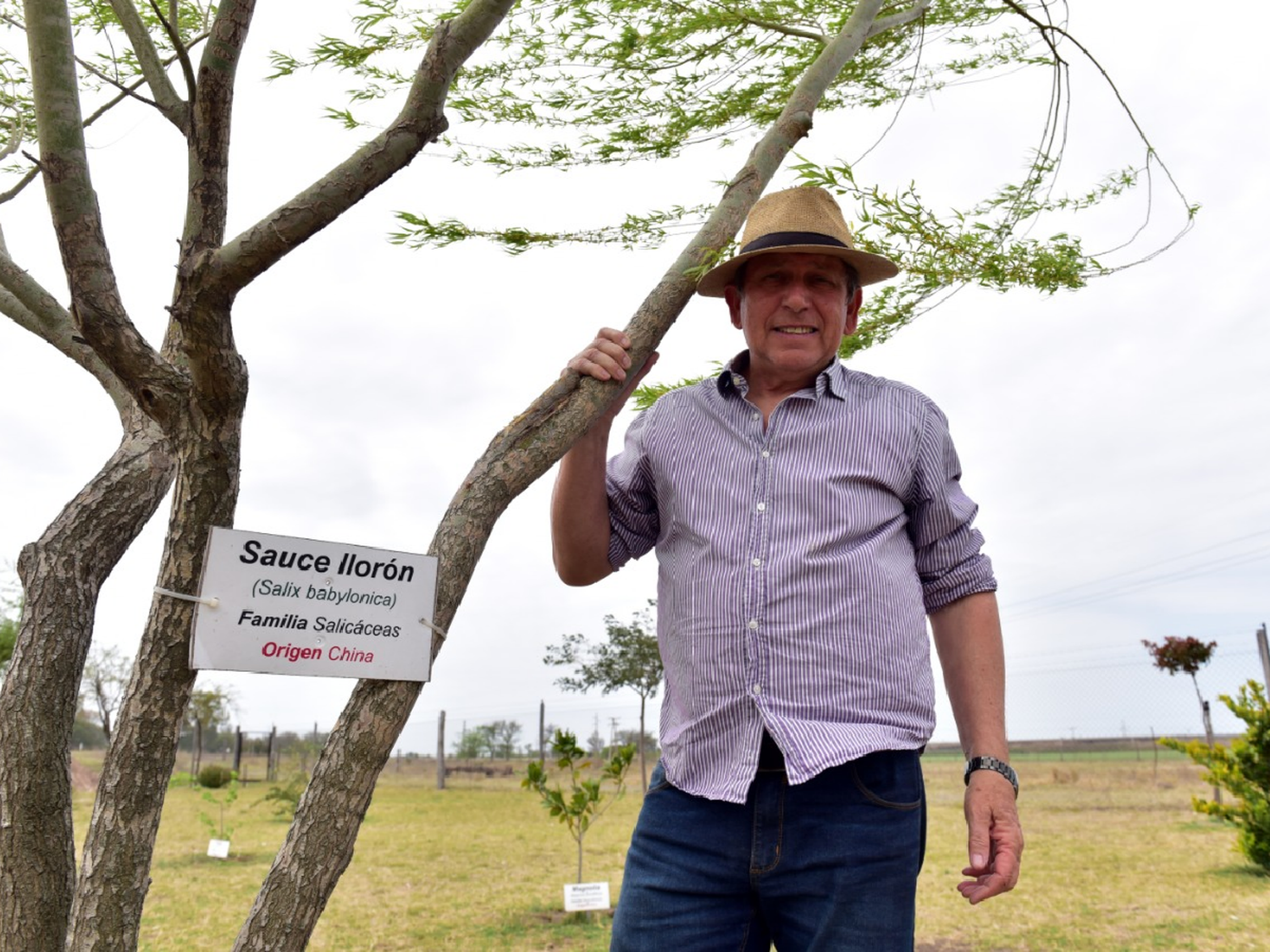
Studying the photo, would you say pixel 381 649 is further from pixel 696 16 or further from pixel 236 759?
pixel 236 759

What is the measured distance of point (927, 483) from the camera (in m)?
1.87

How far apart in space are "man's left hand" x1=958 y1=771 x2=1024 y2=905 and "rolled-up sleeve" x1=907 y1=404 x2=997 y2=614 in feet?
1.06

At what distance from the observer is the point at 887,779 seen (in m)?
1.63

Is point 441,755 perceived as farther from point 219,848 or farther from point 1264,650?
point 1264,650

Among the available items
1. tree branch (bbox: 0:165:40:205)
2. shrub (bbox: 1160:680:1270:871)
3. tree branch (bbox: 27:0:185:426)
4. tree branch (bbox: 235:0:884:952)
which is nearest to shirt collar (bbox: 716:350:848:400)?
tree branch (bbox: 235:0:884:952)

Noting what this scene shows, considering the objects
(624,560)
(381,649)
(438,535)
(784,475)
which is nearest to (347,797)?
(381,649)

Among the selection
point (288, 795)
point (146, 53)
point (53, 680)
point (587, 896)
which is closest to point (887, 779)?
point (53, 680)

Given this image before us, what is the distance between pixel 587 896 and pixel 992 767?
551 centimetres

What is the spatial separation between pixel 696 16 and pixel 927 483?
91.2 inches

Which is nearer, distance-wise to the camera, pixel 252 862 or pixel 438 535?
pixel 438 535

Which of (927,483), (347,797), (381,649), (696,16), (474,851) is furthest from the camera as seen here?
(474,851)

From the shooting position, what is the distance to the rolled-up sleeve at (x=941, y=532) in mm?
1864

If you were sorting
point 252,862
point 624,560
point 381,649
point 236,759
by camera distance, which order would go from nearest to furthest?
point 381,649 < point 624,560 < point 252,862 < point 236,759

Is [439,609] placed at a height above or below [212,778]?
above
